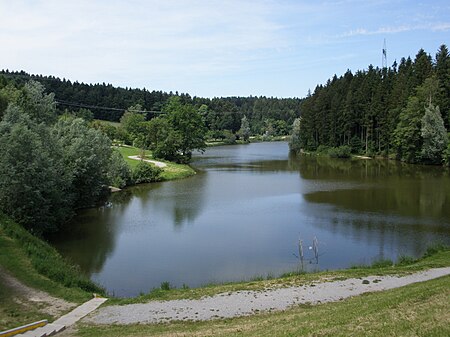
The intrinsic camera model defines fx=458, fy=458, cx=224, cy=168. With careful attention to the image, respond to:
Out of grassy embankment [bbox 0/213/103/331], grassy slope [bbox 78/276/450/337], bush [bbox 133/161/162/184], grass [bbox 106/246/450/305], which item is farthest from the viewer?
bush [bbox 133/161/162/184]

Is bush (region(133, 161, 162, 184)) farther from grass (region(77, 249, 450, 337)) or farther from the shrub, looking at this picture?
the shrub

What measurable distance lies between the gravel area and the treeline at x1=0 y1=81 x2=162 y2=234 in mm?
14701

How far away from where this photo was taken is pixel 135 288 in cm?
1955

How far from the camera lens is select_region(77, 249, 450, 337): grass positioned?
8836mm

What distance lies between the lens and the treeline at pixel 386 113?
214ft

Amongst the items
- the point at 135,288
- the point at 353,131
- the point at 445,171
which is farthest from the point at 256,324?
the point at 353,131

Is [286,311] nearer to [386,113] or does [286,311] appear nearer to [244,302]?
[244,302]

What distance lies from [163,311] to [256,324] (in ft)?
12.0

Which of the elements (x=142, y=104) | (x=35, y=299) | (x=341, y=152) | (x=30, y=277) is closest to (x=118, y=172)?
(x=30, y=277)

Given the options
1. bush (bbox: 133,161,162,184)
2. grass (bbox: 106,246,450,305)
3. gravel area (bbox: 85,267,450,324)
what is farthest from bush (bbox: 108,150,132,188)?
gravel area (bbox: 85,267,450,324)

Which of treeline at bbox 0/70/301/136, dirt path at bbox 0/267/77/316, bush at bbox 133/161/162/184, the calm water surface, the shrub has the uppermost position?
treeline at bbox 0/70/301/136

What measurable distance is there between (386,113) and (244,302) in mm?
68763

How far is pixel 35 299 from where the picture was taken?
1486 centimetres

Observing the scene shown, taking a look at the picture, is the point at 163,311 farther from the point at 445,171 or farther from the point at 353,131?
the point at 353,131
